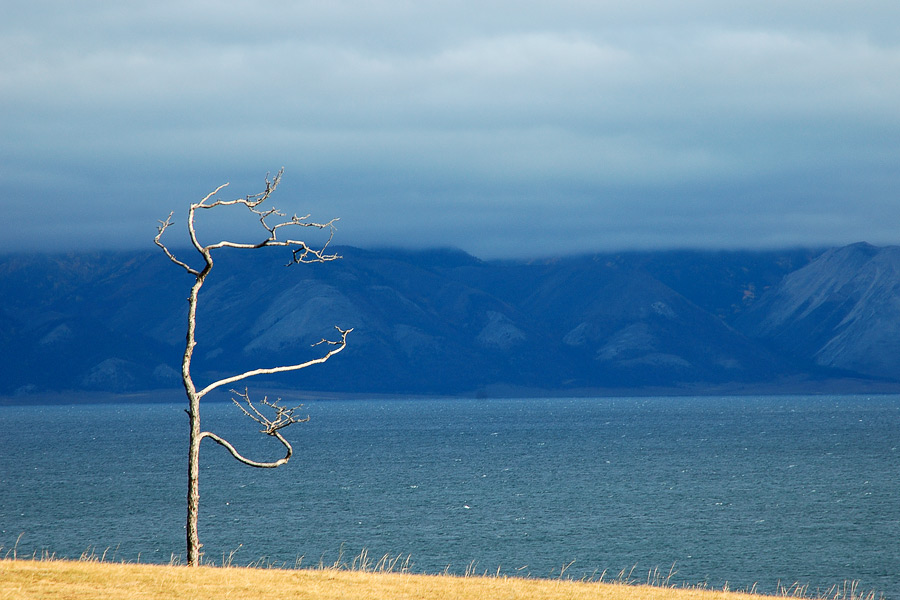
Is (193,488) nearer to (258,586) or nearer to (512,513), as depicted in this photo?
(258,586)

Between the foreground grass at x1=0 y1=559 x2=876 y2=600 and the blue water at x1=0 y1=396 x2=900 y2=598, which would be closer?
the foreground grass at x1=0 y1=559 x2=876 y2=600

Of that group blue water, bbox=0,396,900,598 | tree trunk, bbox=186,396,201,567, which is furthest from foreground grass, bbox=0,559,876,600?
blue water, bbox=0,396,900,598

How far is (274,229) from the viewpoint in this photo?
3005 cm

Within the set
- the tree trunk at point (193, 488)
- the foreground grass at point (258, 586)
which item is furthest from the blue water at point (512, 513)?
the tree trunk at point (193, 488)

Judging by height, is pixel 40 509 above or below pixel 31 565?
below

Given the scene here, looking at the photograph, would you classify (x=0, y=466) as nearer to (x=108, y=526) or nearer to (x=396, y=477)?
(x=396, y=477)

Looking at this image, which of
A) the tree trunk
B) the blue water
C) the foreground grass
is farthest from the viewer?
the blue water

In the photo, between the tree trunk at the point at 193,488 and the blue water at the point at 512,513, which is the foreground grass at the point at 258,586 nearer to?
the tree trunk at the point at 193,488

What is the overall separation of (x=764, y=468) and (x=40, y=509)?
9860 centimetres

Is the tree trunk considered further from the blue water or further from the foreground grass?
the blue water

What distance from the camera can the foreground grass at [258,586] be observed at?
2545 cm

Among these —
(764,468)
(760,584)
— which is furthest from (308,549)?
(764,468)

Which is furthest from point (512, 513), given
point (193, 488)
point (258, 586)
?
point (258, 586)

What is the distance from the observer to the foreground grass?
25.5 m
